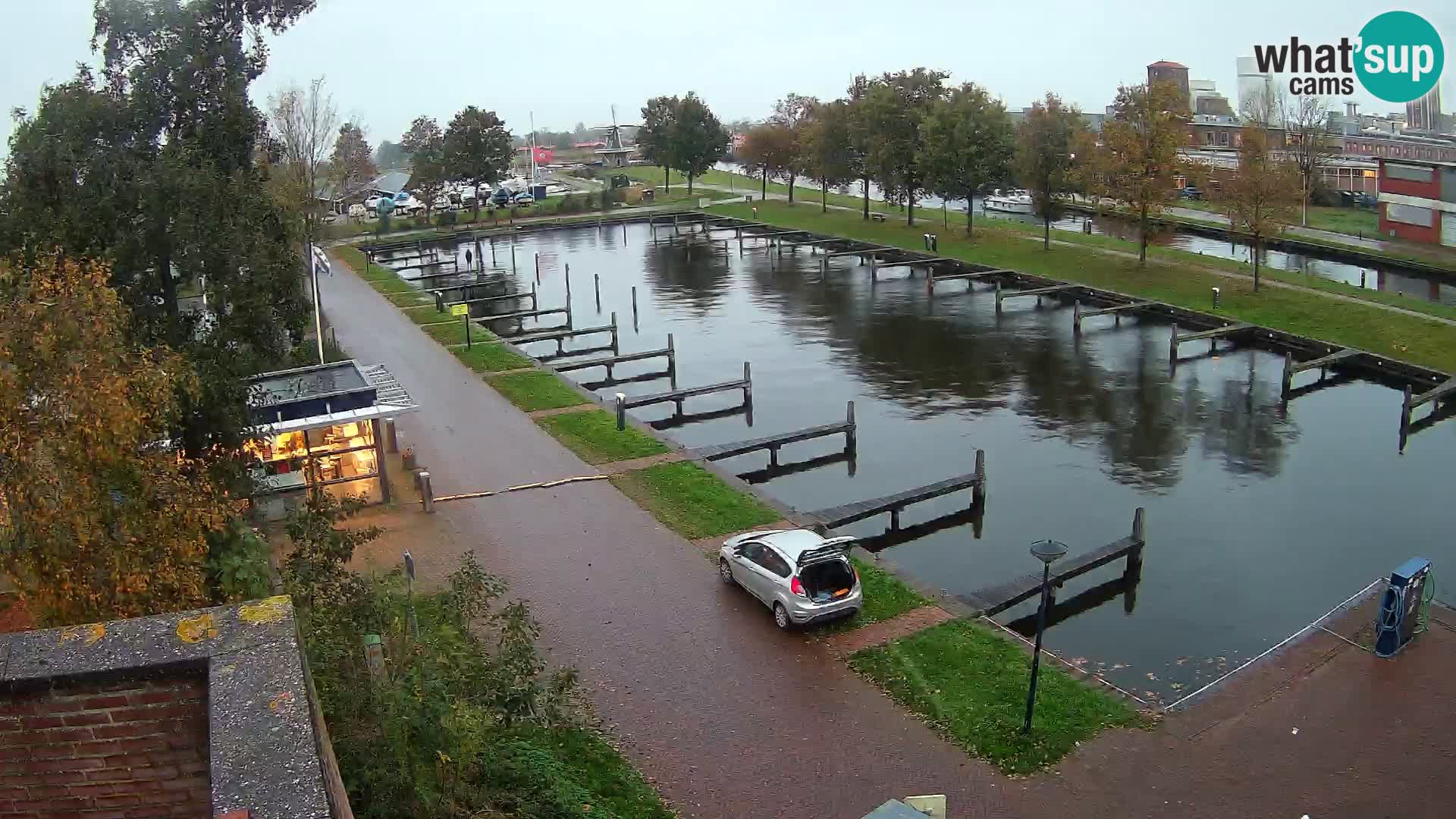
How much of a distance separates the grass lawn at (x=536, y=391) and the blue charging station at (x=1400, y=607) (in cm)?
2115

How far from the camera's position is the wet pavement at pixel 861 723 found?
44.2ft

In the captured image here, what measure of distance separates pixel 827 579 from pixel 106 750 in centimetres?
1256

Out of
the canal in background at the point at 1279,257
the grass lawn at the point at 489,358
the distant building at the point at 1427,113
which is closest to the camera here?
the grass lawn at the point at 489,358

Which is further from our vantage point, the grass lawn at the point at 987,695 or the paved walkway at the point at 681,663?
the grass lawn at the point at 987,695

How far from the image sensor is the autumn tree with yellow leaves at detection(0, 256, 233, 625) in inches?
420

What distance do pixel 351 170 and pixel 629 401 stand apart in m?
49.2

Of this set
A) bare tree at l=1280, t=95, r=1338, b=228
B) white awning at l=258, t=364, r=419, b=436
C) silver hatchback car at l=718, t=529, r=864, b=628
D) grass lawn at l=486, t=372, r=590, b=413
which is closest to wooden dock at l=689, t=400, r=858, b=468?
grass lawn at l=486, t=372, r=590, b=413

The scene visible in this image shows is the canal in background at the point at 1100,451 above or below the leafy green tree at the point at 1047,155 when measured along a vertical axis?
below

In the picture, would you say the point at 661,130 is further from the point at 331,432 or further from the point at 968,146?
the point at 331,432

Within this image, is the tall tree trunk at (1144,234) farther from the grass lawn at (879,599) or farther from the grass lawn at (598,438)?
the grass lawn at (879,599)

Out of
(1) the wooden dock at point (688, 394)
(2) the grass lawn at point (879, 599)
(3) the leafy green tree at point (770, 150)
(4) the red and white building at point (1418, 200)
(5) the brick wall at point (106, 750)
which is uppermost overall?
(3) the leafy green tree at point (770, 150)

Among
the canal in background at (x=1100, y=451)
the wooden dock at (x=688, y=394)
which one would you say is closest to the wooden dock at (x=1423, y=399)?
the canal in background at (x=1100, y=451)

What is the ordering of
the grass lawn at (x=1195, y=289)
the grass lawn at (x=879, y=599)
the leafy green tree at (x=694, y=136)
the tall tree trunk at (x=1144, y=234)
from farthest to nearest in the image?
the leafy green tree at (x=694, y=136)
the tall tree trunk at (x=1144, y=234)
the grass lawn at (x=1195, y=289)
the grass lawn at (x=879, y=599)

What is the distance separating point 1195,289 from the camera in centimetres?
4603
